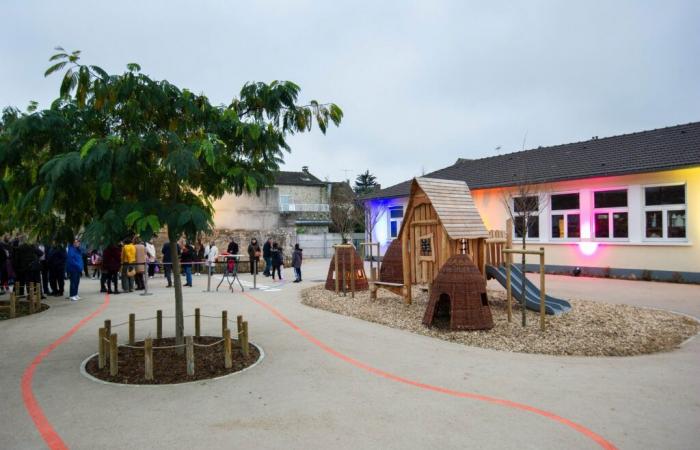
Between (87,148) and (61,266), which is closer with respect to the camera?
(87,148)

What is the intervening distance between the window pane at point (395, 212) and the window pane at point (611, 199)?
12.0 m

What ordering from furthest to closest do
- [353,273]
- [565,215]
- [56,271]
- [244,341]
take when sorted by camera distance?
[565,215]
[56,271]
[353,273]
[244,341]

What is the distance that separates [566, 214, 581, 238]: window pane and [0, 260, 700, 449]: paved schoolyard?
12.5m

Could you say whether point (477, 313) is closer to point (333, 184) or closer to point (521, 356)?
point (521, 356)

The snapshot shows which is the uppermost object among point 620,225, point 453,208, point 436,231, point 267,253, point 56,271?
point 453,208

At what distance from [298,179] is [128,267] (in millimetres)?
43434

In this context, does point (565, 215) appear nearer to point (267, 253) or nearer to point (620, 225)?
point (620, 225)

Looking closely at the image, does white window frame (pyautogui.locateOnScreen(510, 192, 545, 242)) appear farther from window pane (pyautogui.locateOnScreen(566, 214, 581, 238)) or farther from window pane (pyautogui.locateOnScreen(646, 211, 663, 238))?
window pane (pyautogui.locateOnScreen(646, 211, 663, 238))

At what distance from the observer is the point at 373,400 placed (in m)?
5.36

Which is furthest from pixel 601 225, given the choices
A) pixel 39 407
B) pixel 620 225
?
pixel 39 407

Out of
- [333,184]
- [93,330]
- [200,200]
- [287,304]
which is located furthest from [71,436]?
[333,184]

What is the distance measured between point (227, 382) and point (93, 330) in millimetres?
5018

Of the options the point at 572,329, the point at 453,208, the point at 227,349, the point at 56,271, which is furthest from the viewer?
the point at 56,271

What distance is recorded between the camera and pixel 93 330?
9539mm
